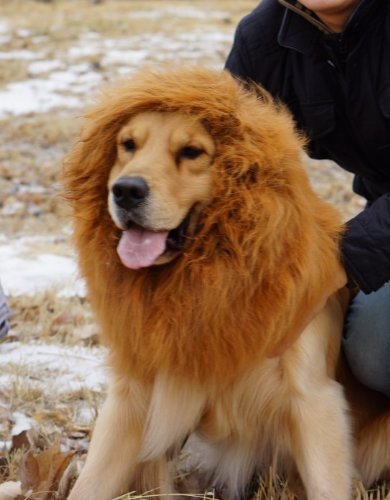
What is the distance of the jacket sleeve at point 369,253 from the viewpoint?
293cm

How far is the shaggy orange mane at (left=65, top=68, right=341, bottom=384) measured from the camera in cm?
265

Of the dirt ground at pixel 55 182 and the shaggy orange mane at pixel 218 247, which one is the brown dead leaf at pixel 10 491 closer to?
the dirt ground at pixel 55 182

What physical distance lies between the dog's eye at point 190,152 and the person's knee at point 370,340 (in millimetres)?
981

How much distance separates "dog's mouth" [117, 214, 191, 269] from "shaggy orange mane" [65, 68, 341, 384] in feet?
0.17

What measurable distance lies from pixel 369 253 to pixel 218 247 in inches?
23.3

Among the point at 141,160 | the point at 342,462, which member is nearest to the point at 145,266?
the point at 141,160

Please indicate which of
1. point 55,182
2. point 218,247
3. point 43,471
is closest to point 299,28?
point 218,247

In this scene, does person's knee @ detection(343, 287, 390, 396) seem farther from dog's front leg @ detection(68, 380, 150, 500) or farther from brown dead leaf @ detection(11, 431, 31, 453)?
brown dead leaf @ detection(11, 431, 31, 453)

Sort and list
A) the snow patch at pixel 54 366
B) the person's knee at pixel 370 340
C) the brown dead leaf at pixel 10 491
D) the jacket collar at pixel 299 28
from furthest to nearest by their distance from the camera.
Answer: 1. the snow patch at pixel 54 366
2. the jacket collar at pixel 299 28
3. the person's knee at pixel 370 340
4. the brown dead leaf at pixel 10 491

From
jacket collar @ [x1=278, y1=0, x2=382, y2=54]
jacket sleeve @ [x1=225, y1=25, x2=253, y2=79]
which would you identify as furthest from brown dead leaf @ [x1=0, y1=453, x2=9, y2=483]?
jacket collar @ [x1=278, y1=0, x2=382, y2=54]

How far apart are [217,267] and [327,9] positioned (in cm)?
111

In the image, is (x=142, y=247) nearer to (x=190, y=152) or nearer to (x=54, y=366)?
(x=190, y=152)

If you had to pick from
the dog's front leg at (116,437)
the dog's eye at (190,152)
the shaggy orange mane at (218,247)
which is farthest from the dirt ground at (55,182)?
the dog's eye at (190,152)

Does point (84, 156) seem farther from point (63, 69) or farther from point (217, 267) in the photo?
point (63, 69)
